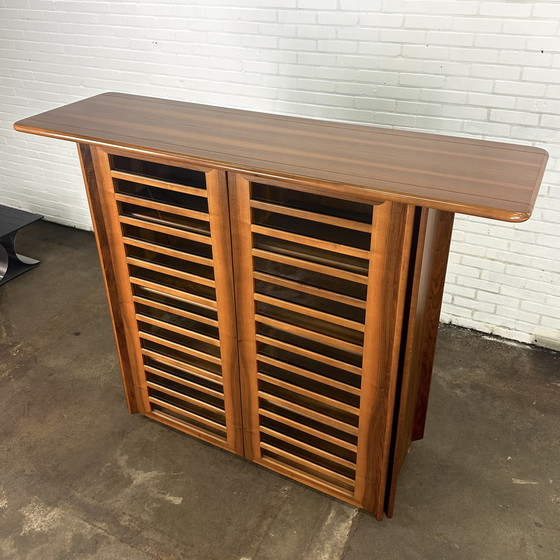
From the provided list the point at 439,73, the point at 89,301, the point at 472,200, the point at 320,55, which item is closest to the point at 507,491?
the point at 472,200

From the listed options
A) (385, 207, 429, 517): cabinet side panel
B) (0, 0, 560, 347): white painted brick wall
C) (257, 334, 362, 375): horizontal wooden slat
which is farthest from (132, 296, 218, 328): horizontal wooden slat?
(0, 0, 560, 347): white painted brick wall

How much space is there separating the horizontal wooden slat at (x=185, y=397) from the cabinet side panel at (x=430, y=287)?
885 millimetres

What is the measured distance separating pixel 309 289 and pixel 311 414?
56 cm

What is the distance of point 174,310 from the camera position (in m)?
2.35

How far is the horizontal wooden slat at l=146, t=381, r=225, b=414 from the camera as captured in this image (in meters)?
2.52

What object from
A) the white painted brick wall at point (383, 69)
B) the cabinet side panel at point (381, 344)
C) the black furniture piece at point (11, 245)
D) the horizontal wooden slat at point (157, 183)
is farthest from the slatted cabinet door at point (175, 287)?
the black furniture piece at point (11, 245)

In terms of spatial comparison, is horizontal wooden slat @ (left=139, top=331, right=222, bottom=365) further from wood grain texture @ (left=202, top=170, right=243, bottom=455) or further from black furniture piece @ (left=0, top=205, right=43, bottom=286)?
black furniture piece @ (left=0, top=205, right=43, bottom=286)

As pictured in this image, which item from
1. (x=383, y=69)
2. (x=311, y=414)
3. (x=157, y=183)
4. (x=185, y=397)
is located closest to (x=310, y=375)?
(x=311, y=414)

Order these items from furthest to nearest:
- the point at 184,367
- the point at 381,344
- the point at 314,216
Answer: the point at 184,367 → the point at 381,344 → the point at 314,216

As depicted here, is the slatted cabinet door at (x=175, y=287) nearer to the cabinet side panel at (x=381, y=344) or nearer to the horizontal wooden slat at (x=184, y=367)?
the horizontal wooden slat at (x=184, y=367)

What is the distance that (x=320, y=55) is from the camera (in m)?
3.04

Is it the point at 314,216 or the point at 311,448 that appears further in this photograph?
the point at 311,448

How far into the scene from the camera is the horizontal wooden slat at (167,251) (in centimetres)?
214

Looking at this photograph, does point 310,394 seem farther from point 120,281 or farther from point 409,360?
point 120,281
